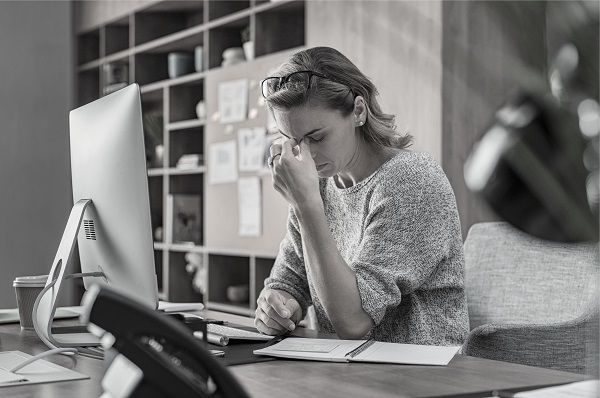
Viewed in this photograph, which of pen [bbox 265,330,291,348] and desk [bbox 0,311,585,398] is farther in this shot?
pen [bbox 265,330,291,348]

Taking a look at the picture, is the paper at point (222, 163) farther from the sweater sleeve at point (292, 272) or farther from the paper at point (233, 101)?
the sweater sleeve at point (292, 272)

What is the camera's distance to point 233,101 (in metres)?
4.27

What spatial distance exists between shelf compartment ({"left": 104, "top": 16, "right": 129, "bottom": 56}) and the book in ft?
15.2

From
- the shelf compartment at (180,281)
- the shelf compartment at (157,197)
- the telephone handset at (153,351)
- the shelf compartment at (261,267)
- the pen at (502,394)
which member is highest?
the shelf compartment at (157,197)

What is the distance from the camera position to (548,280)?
2084 millimetres

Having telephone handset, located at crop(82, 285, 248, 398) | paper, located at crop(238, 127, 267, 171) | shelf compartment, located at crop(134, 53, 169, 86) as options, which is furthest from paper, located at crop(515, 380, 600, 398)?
shelf compartment, located at crop(134, 53, 169, 86)

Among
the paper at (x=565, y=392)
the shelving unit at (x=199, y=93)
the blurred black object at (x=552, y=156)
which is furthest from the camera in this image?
the shelving unit at (x=199, y=93)

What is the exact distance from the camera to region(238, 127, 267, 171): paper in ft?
13.2

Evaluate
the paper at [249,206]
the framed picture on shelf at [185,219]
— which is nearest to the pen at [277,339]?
the paper at [249,206]

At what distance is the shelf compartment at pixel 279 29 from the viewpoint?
13.7 feet

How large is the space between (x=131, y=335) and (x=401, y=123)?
2613 millimetres

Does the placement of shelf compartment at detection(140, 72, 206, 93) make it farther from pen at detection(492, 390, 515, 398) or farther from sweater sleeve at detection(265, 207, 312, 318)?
pen at detection(492, 390, 515, 398)

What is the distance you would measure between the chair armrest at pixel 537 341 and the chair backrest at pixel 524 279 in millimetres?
73

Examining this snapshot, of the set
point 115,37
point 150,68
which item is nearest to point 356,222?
point 150,68
